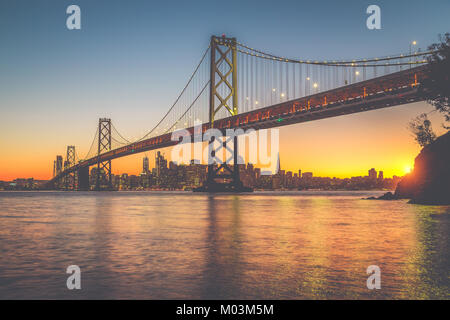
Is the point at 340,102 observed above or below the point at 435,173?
above

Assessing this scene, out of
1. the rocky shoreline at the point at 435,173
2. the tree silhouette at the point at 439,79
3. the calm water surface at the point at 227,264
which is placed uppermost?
the tree silhouette at the point at 439,79

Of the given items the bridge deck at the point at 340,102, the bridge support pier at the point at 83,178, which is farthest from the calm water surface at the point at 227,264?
the bridge support pier at the point at 83,178

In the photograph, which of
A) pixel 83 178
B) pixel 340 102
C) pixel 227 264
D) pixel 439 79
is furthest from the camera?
pixel 83 178

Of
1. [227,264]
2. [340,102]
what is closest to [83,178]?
[340,102]

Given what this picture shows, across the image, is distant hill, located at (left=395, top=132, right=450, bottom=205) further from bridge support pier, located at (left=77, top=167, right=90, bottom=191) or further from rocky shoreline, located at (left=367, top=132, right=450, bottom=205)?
bridge support pier, located at (left=77, top=167, right=90, bottom=191)

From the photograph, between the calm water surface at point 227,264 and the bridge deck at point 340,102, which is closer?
the calm water surface at point 227,264

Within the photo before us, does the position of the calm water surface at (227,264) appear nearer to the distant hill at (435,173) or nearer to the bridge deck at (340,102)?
the distant hill at (435,173)

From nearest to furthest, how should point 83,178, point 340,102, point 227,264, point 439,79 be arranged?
point 227,264
point 439,79
point 340,102
point 83,178

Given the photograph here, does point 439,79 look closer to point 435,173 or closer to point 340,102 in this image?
point 435,173
